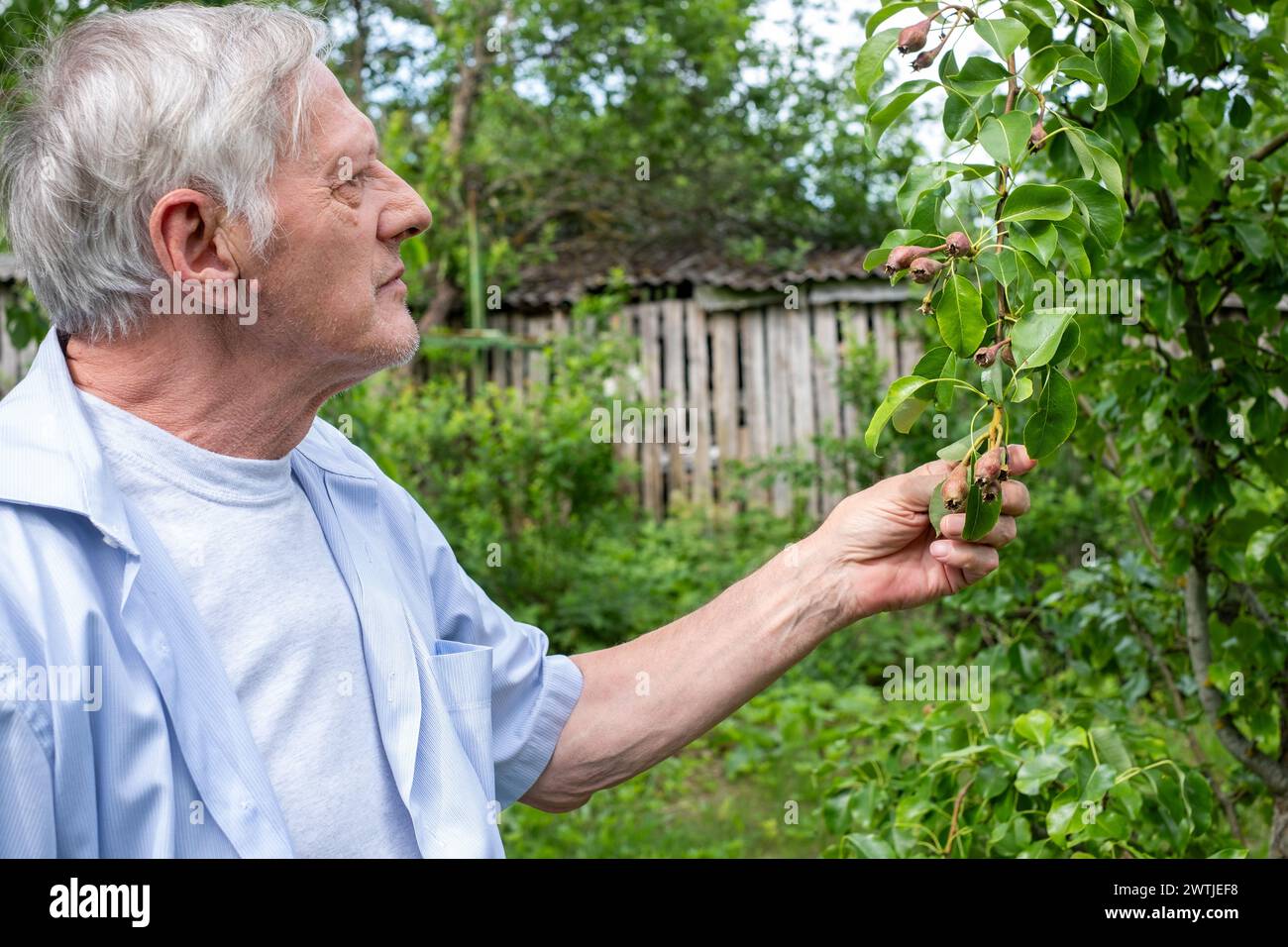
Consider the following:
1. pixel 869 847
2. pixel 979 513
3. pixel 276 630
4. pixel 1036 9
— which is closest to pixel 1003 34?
pixel 1036 9

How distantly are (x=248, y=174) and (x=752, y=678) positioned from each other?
3.14ft

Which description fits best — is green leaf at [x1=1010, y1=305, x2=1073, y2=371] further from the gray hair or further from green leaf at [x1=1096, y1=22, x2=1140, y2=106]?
the gray hair

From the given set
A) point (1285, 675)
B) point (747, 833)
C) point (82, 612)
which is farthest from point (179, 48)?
point (747, 833)

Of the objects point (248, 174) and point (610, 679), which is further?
point (610, 679)

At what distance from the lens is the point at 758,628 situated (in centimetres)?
175

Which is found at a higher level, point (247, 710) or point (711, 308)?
point (711, 308)

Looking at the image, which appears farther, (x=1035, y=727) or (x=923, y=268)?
(x=1035, y=727)

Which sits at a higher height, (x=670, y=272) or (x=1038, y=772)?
(x=670, y=272)

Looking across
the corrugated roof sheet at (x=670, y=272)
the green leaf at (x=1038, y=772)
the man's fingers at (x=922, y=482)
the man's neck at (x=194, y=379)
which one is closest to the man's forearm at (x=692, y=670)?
the man's fingers at (x=922, y=482)

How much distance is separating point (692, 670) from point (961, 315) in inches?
28.7

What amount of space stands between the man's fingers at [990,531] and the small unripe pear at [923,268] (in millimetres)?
303

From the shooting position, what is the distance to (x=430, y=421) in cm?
720

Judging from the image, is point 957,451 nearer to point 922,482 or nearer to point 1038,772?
point 922,482

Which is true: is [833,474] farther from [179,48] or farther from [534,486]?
[179,48]
